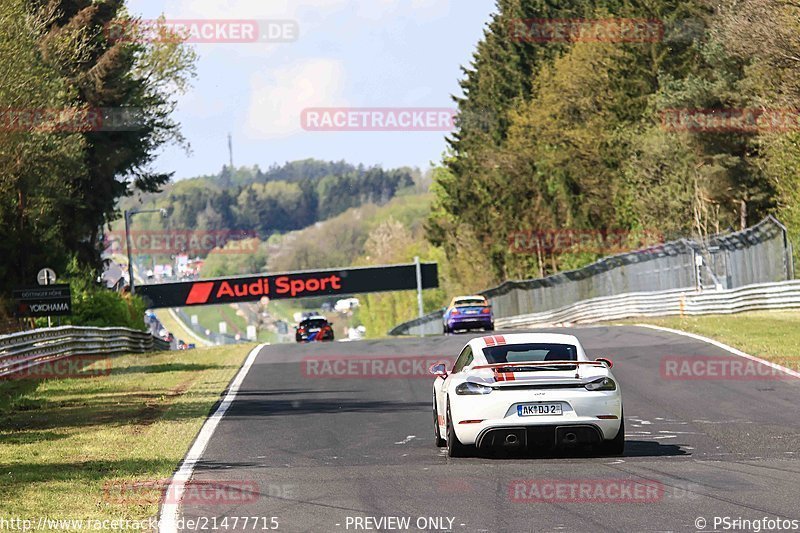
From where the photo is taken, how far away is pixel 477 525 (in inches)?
360

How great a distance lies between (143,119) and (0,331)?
2963cm

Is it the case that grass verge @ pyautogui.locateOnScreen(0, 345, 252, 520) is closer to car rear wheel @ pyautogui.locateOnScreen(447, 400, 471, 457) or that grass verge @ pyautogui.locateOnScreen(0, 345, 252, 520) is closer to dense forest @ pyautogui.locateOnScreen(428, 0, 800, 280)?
car rear wheel @ pyautogui.locateOnScreen(447, 400, 471, 457)

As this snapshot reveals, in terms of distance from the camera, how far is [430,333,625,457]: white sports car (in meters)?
12.8

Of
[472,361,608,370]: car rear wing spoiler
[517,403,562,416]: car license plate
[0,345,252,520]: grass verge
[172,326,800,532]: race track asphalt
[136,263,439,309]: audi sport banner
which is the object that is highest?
[136,263,439,309]: audi sport banner

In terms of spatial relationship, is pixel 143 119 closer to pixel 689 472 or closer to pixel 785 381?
pixel 785 381

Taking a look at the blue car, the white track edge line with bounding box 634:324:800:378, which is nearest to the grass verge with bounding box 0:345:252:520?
the white track edge line with bounding box 634:324:800:378

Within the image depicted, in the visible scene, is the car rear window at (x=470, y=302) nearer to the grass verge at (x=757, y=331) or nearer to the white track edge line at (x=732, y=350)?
the grass verge at (x=757, y=331)

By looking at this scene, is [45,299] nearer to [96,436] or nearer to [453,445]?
[96,436]

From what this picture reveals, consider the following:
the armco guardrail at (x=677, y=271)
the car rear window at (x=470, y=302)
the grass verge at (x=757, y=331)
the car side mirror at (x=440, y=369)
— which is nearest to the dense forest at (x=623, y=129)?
the armco guardrail at (x=677, y=271)

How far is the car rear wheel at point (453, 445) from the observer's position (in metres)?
13.3

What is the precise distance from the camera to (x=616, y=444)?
43.2ft

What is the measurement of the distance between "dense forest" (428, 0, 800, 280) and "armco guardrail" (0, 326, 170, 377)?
2022 cm

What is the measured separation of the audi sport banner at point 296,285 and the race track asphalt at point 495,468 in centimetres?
7226

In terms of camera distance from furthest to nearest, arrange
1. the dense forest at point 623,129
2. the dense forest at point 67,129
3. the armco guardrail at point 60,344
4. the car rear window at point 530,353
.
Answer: the dense forest at point 623,129 → the dense forest at point 67,129 → the armco guardrail at point 60,344 → the car rear window at point 530,353
